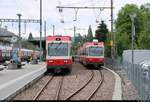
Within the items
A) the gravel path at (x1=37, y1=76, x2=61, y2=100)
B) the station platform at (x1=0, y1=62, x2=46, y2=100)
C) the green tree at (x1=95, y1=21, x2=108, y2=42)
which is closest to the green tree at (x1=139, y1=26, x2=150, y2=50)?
the green tree at (x1=95, y1=21, x2=108, y2=42)

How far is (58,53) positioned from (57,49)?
0.35 m

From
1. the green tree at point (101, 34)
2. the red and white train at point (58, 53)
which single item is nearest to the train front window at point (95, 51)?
the red and white train at point (58, 53)

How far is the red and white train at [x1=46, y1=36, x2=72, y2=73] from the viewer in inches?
1519

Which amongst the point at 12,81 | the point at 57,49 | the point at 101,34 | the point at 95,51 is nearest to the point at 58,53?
the point at 57,49

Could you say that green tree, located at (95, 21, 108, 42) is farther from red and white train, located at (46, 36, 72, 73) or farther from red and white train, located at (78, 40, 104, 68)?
red and white train, located at (46, 36, 72, 73)

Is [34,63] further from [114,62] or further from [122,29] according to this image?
[122,29]

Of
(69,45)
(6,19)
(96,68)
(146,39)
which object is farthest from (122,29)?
(69,45)

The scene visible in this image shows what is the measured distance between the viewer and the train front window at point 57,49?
38938mm

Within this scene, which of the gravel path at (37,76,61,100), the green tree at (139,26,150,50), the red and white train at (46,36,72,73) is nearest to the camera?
the gravel path at (37,76,61,100)

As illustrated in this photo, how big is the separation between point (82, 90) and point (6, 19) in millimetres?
53445

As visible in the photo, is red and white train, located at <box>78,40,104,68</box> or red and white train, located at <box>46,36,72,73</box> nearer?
red and white train, located at <box>46,36,72,73</box>

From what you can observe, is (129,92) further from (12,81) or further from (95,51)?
(95,51)

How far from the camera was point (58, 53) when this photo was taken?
39.0 meters

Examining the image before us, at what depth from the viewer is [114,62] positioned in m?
49.3
